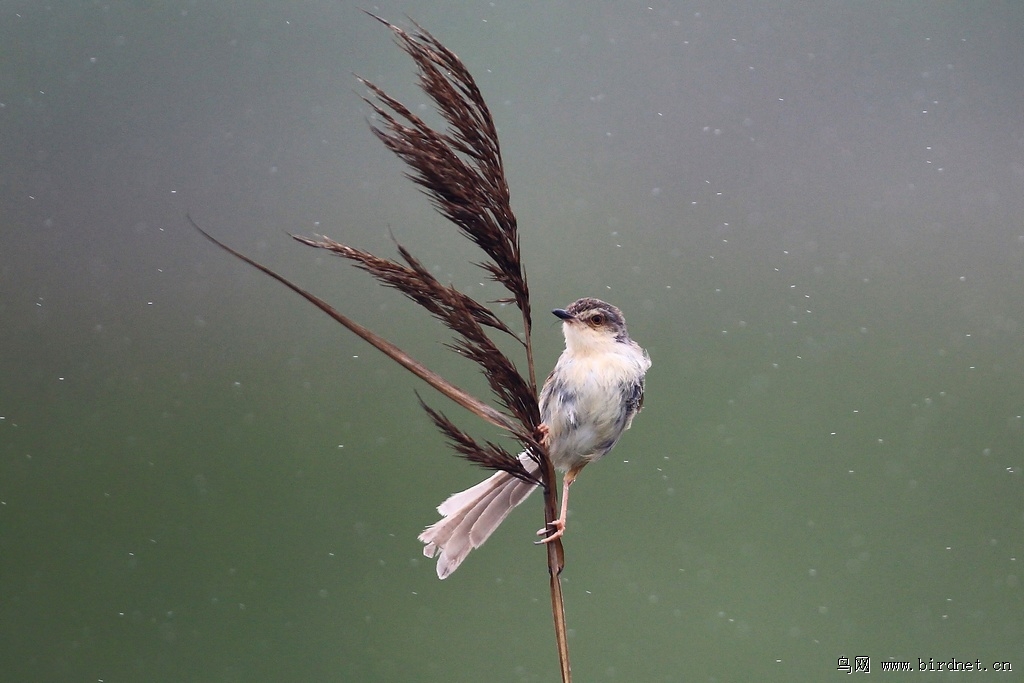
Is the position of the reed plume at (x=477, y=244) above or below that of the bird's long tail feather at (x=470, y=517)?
above

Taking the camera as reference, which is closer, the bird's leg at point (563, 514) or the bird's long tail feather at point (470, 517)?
the bird's leg at point (563, 514)

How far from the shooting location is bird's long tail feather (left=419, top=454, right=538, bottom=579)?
1448mm

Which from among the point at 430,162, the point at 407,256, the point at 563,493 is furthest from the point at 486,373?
the point at 563,493

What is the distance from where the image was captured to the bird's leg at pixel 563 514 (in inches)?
47.8

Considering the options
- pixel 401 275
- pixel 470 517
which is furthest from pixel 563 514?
pixel 401 275

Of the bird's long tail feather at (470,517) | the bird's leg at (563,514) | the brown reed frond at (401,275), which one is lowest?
the bird's long tail feather at (470,517)

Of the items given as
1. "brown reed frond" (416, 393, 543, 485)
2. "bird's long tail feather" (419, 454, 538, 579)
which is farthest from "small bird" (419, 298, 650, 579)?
"brown reed frond" (416, 393, 543, 485)

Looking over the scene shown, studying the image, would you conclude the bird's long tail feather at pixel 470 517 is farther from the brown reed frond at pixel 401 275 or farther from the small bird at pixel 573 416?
the brown reed frond at pixel 401 275

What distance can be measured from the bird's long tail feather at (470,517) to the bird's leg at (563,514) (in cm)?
7

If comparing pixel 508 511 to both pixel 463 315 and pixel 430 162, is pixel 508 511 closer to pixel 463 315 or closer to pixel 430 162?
pixel 463 315

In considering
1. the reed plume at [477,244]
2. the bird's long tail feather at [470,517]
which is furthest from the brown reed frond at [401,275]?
the bird's long tail feather at [470,517]

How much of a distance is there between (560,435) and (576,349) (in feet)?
0.62

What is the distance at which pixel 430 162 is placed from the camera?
43.4 inches

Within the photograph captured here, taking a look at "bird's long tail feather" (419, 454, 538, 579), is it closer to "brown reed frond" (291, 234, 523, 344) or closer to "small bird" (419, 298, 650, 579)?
"small bird" (419, 298, 650, 579)
